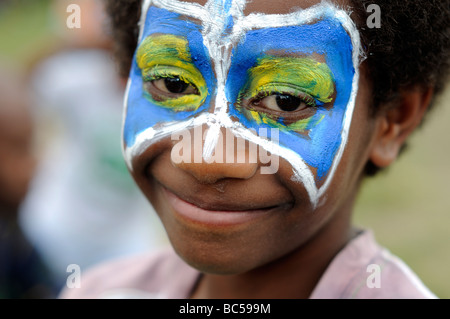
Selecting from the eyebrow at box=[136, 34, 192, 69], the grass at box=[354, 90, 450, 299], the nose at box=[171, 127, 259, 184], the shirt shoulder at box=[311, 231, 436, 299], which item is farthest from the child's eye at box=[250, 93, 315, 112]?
the grass at box=[354, 90, 450, 299]

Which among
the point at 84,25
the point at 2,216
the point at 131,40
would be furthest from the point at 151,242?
the point at 131,40

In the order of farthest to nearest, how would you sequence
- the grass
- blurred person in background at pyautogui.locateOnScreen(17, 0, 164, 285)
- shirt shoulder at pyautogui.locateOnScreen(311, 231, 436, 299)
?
the grass → blurred person in background at pyautogui.locateOnScreen(17, 0, 164, 285) → shirt shoulder at pyautogui.locateOnScreen(311, 231, 436, 299)

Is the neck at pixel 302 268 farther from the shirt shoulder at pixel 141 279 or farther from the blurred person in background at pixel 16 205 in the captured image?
the blurred person in background at pixel 16 205

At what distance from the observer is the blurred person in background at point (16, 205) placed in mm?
3059

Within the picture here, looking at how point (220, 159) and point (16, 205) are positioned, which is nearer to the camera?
point (220, 159)

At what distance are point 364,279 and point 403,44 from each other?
69cm

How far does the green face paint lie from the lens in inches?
55.8

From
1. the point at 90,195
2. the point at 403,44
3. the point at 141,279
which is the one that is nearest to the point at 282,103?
the point at 403,44

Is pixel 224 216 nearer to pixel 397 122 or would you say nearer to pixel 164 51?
pixel 164 51

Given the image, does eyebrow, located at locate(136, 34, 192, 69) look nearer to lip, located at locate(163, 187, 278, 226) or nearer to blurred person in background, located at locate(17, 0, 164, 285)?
lip, located at locate(163, 187, 278, 226)

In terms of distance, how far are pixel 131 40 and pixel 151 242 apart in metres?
2.10

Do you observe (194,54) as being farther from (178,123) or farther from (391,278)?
(391,278)

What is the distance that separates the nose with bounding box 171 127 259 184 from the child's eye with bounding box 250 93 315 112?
0.11 m

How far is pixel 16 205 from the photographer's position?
3.18 m
